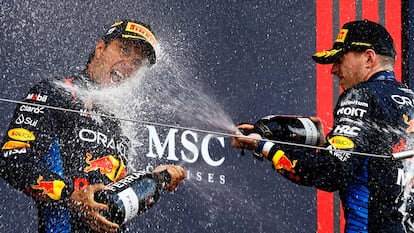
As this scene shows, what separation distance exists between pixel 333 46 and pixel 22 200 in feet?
4.14

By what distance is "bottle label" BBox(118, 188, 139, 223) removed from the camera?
2.81m

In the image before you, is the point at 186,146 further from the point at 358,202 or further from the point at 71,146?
the point at 358,202

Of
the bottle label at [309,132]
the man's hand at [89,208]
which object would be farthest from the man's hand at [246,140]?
the man's hand at [89,208]

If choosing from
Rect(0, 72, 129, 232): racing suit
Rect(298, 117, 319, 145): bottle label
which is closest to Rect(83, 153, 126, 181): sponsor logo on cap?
Rect(0, 72, 129, 232): racing suit

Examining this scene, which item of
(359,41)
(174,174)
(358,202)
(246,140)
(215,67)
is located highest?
(359,41)

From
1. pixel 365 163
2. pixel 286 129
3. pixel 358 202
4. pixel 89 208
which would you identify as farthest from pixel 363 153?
pixel 89 208

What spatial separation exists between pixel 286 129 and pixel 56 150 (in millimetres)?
812

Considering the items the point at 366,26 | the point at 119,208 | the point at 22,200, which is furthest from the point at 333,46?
the point at 22,200

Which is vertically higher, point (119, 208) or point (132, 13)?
point (132, 13)

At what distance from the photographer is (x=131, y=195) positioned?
2832mm

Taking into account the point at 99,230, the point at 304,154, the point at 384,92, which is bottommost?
the point at 99,230

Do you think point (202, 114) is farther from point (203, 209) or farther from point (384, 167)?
point (384, 167)

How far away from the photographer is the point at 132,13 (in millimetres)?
2971

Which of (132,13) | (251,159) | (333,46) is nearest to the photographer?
(132,13)
